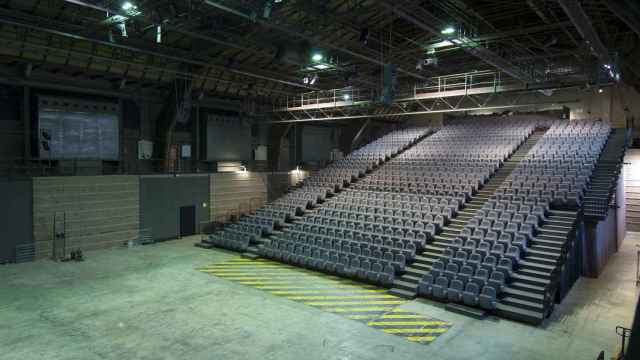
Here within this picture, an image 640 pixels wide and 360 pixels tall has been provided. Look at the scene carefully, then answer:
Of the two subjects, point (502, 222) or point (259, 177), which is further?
point (259, 177)

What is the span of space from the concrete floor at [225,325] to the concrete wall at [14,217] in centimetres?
201

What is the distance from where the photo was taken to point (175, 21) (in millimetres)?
13656

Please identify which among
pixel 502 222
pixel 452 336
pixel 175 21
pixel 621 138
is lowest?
pixel 452 336

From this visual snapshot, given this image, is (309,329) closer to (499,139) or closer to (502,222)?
(502,222)

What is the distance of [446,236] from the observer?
598 inches

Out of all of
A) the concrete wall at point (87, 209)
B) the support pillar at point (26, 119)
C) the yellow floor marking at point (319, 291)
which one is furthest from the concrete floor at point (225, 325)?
the support pillar at point (26, 119)

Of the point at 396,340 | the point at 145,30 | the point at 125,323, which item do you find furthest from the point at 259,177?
the point at 396,340

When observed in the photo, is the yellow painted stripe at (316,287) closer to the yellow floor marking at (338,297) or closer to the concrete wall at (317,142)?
the yellow floor marking at (338,297)

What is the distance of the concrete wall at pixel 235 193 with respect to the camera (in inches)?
925

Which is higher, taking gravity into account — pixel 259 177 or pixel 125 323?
pixel 259 177

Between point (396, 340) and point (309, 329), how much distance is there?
2117 millimetres

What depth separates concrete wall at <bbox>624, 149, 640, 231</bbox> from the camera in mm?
22078

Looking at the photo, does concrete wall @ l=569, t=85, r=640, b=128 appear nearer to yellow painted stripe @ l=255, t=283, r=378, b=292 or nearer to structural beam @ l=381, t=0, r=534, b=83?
structural beam @ l=381, t=0, r=534, b=83

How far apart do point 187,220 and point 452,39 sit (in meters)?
15.9
